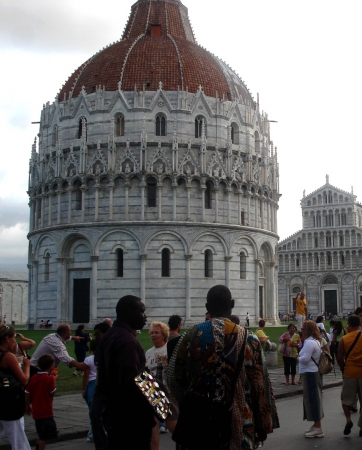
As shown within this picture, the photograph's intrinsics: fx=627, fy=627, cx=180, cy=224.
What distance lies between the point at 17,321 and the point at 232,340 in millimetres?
93692

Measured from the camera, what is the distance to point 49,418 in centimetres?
880

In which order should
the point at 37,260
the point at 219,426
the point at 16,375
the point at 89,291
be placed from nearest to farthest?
the point at 219,426
the point at 16,375
the point at 89,291
the point at 37,260

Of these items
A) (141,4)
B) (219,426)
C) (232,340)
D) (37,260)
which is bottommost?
(219,426)

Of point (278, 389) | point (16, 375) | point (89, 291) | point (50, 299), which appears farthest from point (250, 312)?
point (16, 375)

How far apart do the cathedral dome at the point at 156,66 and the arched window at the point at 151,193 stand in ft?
25.1

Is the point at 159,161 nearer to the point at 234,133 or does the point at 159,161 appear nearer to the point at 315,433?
the point at 234,133

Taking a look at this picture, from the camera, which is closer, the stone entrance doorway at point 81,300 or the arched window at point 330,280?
the stone entrance doorway at point 81,300

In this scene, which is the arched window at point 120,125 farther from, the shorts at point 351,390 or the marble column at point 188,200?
the shorts at point 351,390

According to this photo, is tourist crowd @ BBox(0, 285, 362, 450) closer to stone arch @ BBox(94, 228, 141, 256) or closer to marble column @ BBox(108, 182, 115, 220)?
stone arch @ BBox(94, 228, 141, 256)

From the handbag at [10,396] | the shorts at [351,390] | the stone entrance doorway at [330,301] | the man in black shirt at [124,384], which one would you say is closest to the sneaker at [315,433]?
the shorts at [351,390]

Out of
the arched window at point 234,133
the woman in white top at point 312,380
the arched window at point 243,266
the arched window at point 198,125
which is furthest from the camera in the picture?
the arched window at point 234,133

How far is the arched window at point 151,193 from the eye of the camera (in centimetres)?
4638

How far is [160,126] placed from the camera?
4753cm

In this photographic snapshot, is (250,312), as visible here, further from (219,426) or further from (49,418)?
(219,426)
